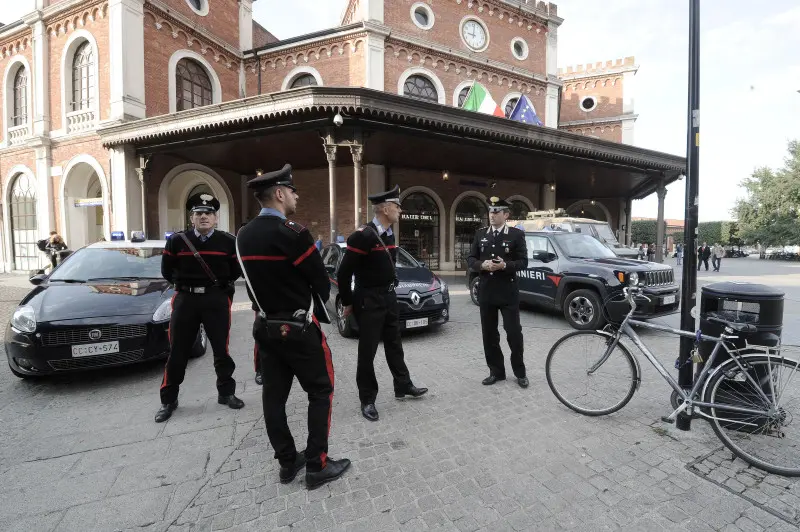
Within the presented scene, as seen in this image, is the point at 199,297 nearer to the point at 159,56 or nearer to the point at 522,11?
the point at 159,56

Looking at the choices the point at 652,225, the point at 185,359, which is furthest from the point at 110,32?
the point at 652,225

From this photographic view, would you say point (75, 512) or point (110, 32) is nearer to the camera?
point (75, 512)

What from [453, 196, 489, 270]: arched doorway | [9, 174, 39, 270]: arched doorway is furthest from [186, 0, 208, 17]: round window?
[453, 196, 489, 270]: arched doorway

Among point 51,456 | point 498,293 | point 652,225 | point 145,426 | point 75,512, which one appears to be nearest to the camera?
point 75,512

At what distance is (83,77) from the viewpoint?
46.9ft

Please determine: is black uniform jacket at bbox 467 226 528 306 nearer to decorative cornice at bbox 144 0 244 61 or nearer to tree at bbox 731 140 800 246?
decorative cornice at bbox 144 0 244 61

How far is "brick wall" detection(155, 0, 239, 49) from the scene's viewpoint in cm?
1490

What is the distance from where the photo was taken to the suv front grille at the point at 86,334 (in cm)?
375

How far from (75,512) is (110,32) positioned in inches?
646

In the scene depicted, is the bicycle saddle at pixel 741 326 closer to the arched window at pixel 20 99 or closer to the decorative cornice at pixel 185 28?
the decorative cornice at pixel 185 28

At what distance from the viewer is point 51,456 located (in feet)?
9.24

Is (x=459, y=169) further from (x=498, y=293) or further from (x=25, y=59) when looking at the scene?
(x=25, y=59)

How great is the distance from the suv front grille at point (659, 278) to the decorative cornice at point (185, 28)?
1743cm

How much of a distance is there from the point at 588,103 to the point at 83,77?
28.6 meters
